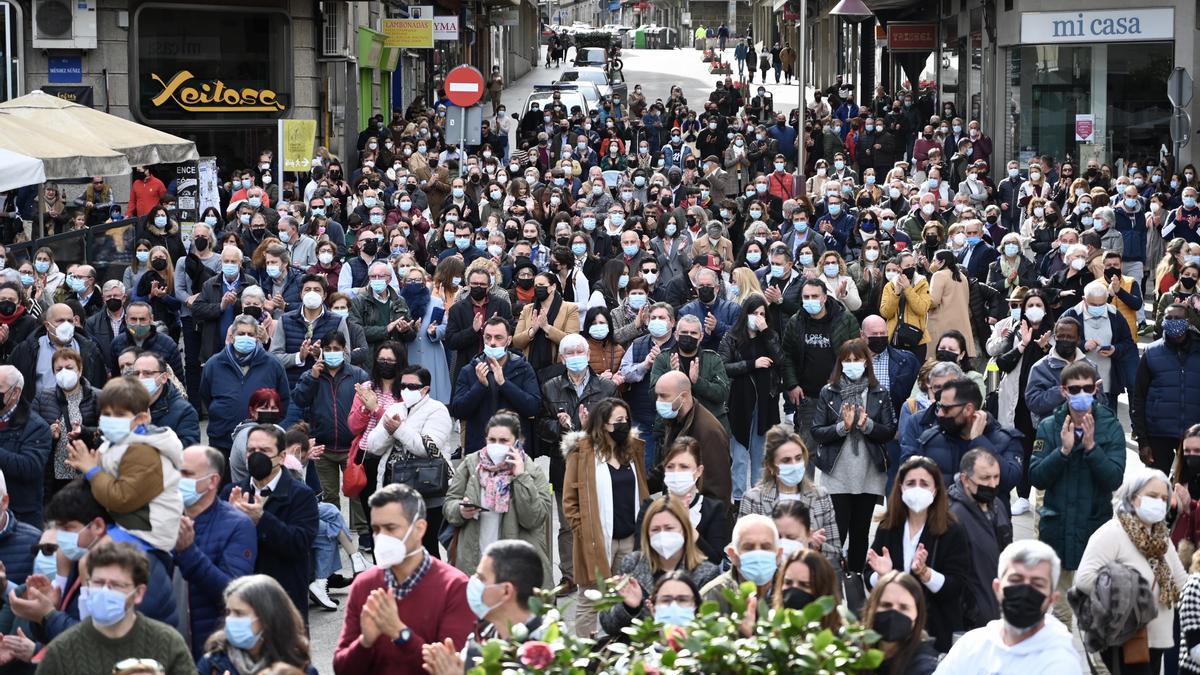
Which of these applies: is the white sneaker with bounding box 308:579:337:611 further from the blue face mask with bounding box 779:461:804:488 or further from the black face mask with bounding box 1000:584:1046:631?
the black face mask with bounding box 1000:584:1046:631

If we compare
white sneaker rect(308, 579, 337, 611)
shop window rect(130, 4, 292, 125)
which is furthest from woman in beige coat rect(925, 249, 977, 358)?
shop window rect(130, 4, 292, 125)

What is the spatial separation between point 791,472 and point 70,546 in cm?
342

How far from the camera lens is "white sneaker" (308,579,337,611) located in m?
11.3

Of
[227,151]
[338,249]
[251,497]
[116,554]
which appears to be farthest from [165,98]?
[116,554]

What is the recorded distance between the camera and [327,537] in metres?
10.9

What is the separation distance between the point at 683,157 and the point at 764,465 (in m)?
23.2

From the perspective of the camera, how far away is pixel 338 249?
744 inches

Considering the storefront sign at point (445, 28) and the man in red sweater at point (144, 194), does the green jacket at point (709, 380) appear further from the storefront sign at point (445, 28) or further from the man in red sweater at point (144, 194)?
the storefront sign at point (445, 28)

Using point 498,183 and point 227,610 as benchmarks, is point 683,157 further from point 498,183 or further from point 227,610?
point 227,610

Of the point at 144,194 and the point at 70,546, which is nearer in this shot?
the point at 70,546

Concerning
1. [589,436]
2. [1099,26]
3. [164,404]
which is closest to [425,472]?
[589,436]

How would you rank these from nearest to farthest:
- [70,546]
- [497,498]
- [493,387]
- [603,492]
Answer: [70,546] → [497,498] → [603,492] → [493,387]

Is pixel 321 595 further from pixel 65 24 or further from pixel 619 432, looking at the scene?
pixel 65 24

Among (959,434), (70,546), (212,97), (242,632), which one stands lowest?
(242,632)
